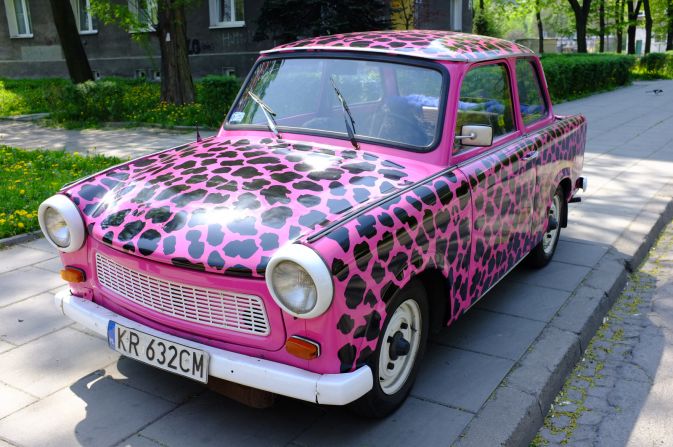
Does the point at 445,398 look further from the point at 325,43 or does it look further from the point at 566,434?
the point at 325,43

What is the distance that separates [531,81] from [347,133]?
1986 mm

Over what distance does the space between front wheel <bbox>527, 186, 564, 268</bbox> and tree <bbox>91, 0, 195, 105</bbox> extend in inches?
426

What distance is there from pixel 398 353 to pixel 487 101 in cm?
199

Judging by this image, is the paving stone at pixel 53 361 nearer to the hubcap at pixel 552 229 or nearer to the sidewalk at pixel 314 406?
the sidewalk at pixel 314 406

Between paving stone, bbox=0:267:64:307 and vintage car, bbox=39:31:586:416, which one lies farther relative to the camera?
paving stone, bbox=0:267:64:307

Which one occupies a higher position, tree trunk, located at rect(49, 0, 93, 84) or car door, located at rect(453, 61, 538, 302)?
tree trunk, located at rect(49, 0, 93, 84)

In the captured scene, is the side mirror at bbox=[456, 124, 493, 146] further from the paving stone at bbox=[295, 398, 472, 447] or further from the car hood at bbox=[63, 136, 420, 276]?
the paving stone at bbox=[295, 398, 472, 447]

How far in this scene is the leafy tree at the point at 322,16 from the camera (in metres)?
13.6

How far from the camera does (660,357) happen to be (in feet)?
13.4

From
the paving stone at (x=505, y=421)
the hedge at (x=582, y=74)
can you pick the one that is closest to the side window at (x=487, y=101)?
the paving stone at (x=505, y=421)

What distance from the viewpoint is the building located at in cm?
2119

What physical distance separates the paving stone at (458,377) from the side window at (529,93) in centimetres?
189

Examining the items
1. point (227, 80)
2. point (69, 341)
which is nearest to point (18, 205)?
point (69, 341)

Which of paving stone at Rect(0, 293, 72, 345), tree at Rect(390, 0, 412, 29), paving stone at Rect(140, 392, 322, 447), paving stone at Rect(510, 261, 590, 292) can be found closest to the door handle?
paving stone at Rect(510, 261, 590, 292)
